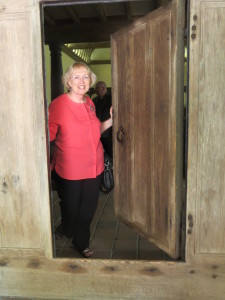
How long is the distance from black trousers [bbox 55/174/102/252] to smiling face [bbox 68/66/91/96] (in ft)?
2.71

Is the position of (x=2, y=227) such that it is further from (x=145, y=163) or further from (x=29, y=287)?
Answer: (x=145, y=163)

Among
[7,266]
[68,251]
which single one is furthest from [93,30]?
[7,266]

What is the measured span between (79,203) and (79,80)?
1.16m

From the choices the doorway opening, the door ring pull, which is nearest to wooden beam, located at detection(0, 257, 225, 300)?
the doorway opening

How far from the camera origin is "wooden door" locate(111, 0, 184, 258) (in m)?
2.26

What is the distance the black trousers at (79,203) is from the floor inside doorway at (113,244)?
0.23m

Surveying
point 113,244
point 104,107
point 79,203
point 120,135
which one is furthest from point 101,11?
point 113,244

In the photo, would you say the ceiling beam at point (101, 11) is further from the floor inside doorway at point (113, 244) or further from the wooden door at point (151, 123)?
the floor inside doorway at point (113, 244)

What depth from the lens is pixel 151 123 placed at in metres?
2.59

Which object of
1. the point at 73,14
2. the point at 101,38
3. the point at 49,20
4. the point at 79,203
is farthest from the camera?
the point at 101,38

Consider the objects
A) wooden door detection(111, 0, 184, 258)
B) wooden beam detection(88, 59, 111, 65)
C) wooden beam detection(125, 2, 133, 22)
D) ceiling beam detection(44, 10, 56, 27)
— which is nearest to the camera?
wooden door detection(111, 0, 184, 258)

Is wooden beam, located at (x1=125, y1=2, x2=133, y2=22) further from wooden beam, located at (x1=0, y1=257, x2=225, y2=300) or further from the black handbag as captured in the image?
wooden beam, located at (x1=0, y1=257, x2=225, y2=300)

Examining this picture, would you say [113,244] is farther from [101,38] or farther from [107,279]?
[101,38]

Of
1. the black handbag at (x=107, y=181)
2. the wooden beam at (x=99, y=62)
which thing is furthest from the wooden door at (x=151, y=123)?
the wooden beam at (x=99, y=62)
